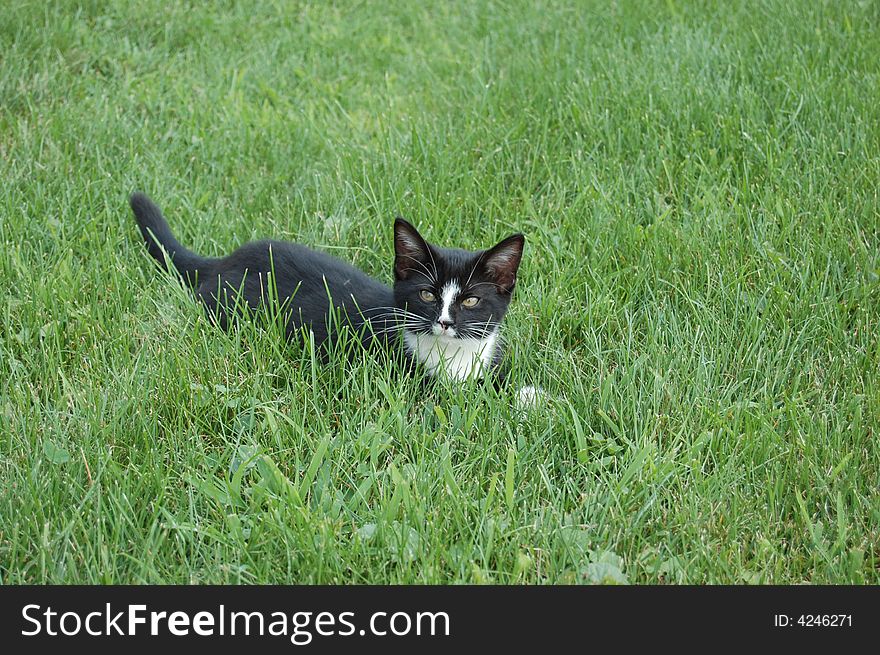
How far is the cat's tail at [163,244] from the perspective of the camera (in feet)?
12.9

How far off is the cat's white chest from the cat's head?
0.11 ft

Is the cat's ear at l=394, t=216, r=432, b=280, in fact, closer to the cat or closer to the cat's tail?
the cat

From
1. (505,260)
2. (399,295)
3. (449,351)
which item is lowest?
(449,351)

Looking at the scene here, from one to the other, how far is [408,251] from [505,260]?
1.23 feet

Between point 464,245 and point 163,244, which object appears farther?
point 464,245

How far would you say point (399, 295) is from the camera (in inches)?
136

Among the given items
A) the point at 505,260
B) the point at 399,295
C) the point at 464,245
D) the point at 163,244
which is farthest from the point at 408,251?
the point at 163,244

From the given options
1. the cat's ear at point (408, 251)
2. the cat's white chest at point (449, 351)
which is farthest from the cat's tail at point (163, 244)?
the cat's white chest at point (449, 351)

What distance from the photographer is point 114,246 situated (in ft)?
13.2

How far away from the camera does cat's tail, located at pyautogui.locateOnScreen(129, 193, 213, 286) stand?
12.9 ft

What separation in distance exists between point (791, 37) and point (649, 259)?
8.63 ft

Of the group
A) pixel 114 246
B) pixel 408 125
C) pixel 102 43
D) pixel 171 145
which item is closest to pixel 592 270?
pixel 408 125

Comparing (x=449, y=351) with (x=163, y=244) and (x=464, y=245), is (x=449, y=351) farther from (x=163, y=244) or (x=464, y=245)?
(x=163, y=244)

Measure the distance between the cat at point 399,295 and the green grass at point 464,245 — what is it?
0.54 ft
